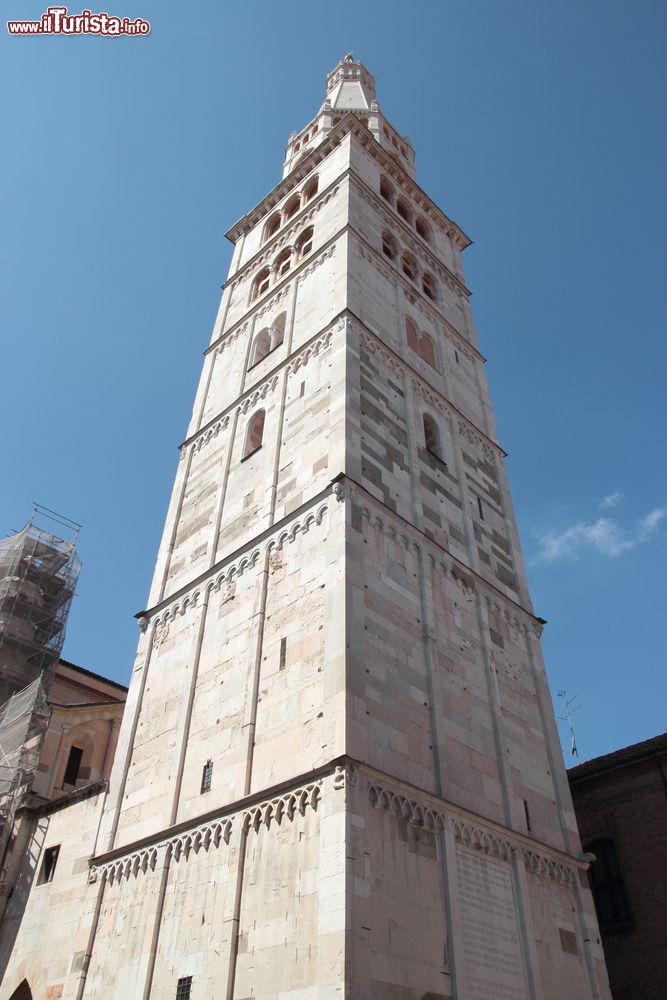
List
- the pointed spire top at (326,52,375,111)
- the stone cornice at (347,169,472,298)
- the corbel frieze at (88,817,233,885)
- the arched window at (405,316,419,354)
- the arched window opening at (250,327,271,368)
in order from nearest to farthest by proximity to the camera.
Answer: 1. the corbel frieze at (88,817,233,885)
2. the arched window at (405,316,419,354)
3. the arched window opening at (250,327,271,368)
4. the stone cornice at (347,169,472,298)
5. the pointed spire top at (326,52,375,111)

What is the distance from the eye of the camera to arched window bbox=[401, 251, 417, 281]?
78.5 feet

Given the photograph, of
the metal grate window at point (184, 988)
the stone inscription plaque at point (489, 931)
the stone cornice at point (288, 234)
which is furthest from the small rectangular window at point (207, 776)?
the stone cornice at point (288, 234)

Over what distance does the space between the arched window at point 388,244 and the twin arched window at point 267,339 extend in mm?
4526

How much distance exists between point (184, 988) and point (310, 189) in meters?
23.2

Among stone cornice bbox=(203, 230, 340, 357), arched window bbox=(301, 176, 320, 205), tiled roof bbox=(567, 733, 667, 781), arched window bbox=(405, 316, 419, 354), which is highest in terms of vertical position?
arched window bbox=(301, 176, 320, 205)

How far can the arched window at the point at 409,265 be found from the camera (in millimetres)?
23933

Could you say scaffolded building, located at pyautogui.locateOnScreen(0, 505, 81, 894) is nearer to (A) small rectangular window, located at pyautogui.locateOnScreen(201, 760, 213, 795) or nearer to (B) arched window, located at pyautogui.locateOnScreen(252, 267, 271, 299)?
(A) small rectangular window, located at pyautogui.locateOnScreen(201, 760, 213, 795)

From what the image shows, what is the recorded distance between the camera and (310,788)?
1040 centimetres

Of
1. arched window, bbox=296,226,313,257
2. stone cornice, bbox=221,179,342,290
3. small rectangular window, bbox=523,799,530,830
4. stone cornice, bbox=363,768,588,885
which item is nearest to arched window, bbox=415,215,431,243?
stone cornice, bbox=221,179,342,290

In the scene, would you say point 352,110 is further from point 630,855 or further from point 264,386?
point 630,855

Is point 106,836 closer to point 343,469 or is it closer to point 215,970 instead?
point 215,970

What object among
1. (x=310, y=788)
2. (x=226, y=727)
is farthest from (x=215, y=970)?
(x=226, y=727)

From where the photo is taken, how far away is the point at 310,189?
2645cm

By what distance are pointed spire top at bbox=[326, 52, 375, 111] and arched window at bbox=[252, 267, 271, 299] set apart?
1116cm
